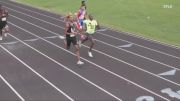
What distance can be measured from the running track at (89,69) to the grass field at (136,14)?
1.77 meters

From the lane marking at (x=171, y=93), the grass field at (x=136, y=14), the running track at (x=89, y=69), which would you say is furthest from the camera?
the grass field at (x=136, y=14)

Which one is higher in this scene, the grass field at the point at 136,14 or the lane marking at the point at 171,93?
the lane marking at the point at 171,93

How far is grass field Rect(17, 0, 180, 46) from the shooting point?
78.6 feet

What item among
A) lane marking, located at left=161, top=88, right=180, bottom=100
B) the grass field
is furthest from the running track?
the grass field

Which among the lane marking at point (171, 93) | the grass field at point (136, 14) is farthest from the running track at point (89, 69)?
the grass field at point (136, 14)

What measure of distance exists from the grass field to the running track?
1769mm

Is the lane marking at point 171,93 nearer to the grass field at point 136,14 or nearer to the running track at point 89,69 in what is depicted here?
the running track at point 89,69

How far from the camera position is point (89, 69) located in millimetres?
16469

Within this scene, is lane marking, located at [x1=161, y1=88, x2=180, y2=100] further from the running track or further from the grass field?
the grass field

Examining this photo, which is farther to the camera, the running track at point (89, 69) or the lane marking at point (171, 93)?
the running track at point (89, 69)

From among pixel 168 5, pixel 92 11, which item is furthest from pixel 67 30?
pixel 168 5

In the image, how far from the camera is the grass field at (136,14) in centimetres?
2397

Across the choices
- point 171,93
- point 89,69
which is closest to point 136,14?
point 89,69

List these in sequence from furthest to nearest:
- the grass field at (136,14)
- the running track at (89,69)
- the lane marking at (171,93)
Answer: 1. the grass field at (136,14)
2. the running track at (89,69)
3. the lane marking at (171,93)
